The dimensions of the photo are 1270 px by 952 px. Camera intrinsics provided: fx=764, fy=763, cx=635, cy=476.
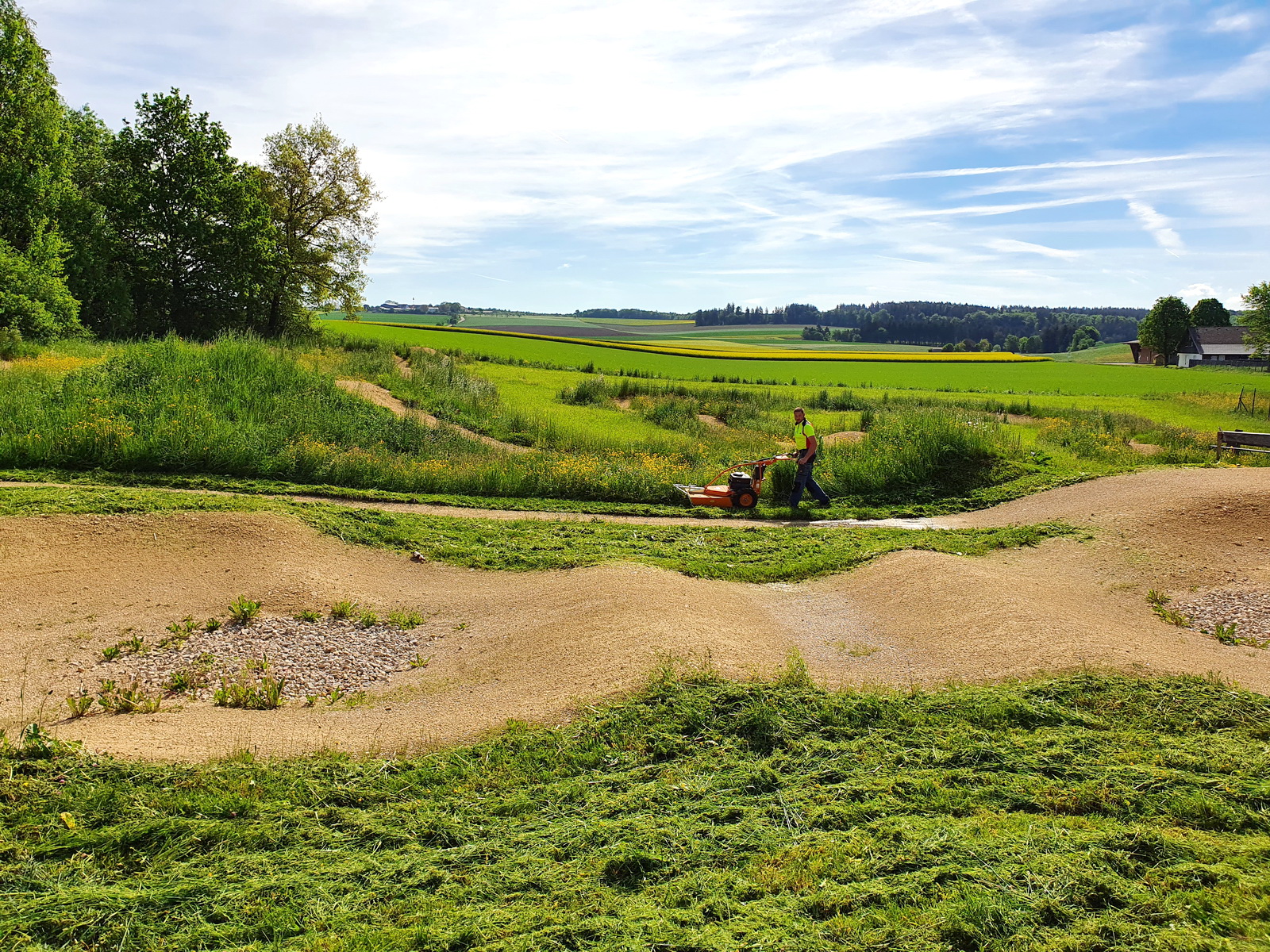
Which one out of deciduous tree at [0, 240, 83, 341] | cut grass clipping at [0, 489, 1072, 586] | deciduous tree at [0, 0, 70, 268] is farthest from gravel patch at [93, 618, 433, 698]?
deciduous tree at [0, 0, 70, 268]

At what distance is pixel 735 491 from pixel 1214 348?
83278 mm

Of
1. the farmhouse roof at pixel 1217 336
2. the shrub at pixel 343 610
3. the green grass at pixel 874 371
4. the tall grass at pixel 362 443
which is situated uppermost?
the farmhouse roof at pixel 1217 336

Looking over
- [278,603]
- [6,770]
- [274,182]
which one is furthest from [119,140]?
[6,770]

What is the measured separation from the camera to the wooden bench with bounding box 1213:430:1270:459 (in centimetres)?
2094

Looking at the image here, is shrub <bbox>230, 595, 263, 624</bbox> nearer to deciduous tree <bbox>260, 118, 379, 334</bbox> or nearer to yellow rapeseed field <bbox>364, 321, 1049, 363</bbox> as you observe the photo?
deciduous tree <bbox>260, 118, 379, 334</bbox>

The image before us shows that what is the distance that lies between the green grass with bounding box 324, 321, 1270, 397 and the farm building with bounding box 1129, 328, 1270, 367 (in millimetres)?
12034

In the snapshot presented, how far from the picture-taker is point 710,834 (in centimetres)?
486

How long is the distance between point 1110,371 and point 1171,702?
7233 cm

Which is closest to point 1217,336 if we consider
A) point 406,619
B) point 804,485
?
point 804,485

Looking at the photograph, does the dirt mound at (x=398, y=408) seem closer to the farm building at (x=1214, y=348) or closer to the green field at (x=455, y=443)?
the green field at (x=455, y=443)

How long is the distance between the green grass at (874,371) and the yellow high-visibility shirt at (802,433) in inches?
1312

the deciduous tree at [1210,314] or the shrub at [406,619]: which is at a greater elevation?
the deciduous tree at [1210,314]

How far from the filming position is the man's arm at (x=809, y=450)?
16.5 meters

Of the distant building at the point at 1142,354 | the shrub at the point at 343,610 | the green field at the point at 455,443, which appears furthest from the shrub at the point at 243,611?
the distant building at the point at 1142,354
